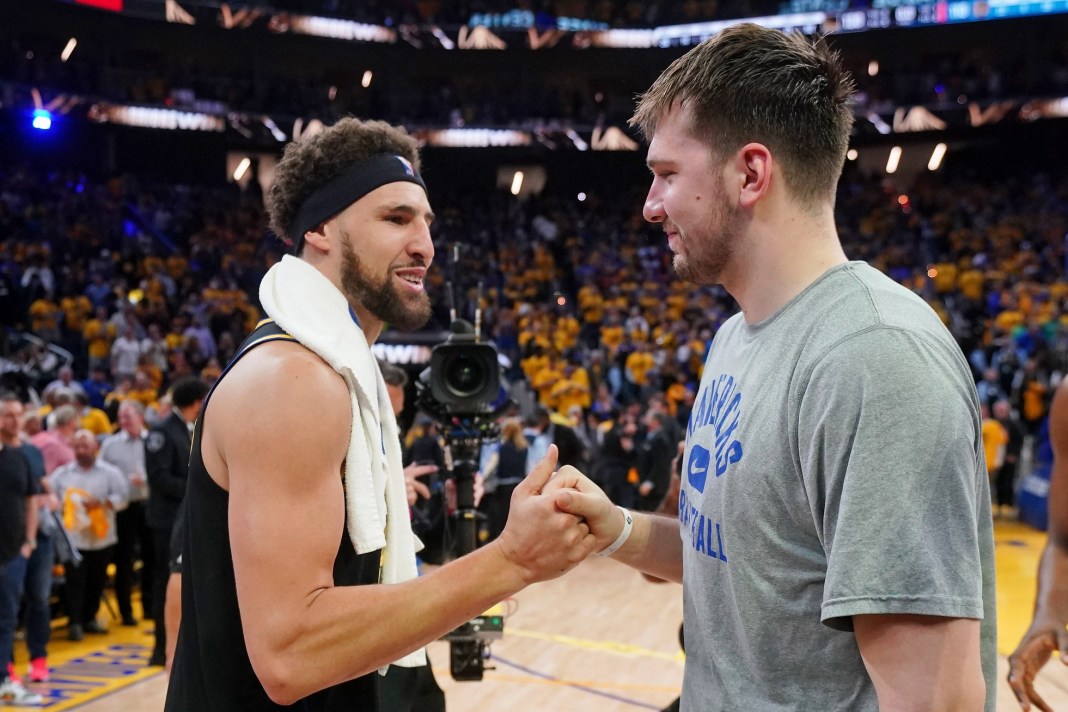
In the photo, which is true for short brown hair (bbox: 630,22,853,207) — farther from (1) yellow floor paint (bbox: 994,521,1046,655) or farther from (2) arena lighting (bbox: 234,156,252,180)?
(2) arena lighting (bbox: 234,156,252,180)

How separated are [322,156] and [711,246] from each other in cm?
111

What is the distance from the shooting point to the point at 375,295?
8.26ft

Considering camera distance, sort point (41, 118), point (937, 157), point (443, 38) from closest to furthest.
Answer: point (41, 118) < point (443, 38) < point (937, 157)

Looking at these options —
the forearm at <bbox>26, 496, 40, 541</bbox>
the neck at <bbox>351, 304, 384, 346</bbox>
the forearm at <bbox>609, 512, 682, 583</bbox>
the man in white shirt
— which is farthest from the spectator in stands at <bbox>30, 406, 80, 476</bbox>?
the forearm at <bbox>609, 512, 682, 583</bbox>

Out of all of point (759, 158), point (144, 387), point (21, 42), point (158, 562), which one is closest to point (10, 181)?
point (21, 42)

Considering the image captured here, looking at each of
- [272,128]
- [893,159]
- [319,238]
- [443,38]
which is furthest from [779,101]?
[893,159]

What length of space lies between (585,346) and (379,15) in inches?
494

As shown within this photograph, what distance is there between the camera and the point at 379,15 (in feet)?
85.9

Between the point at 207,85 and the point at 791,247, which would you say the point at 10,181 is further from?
the point at 791,247

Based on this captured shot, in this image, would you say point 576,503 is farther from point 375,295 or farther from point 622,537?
point 375,295

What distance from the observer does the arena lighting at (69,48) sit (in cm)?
2350

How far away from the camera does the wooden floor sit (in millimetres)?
6617

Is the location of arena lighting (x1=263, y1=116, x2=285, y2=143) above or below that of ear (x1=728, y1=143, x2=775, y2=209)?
above

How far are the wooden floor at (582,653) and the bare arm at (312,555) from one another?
4570 mm
